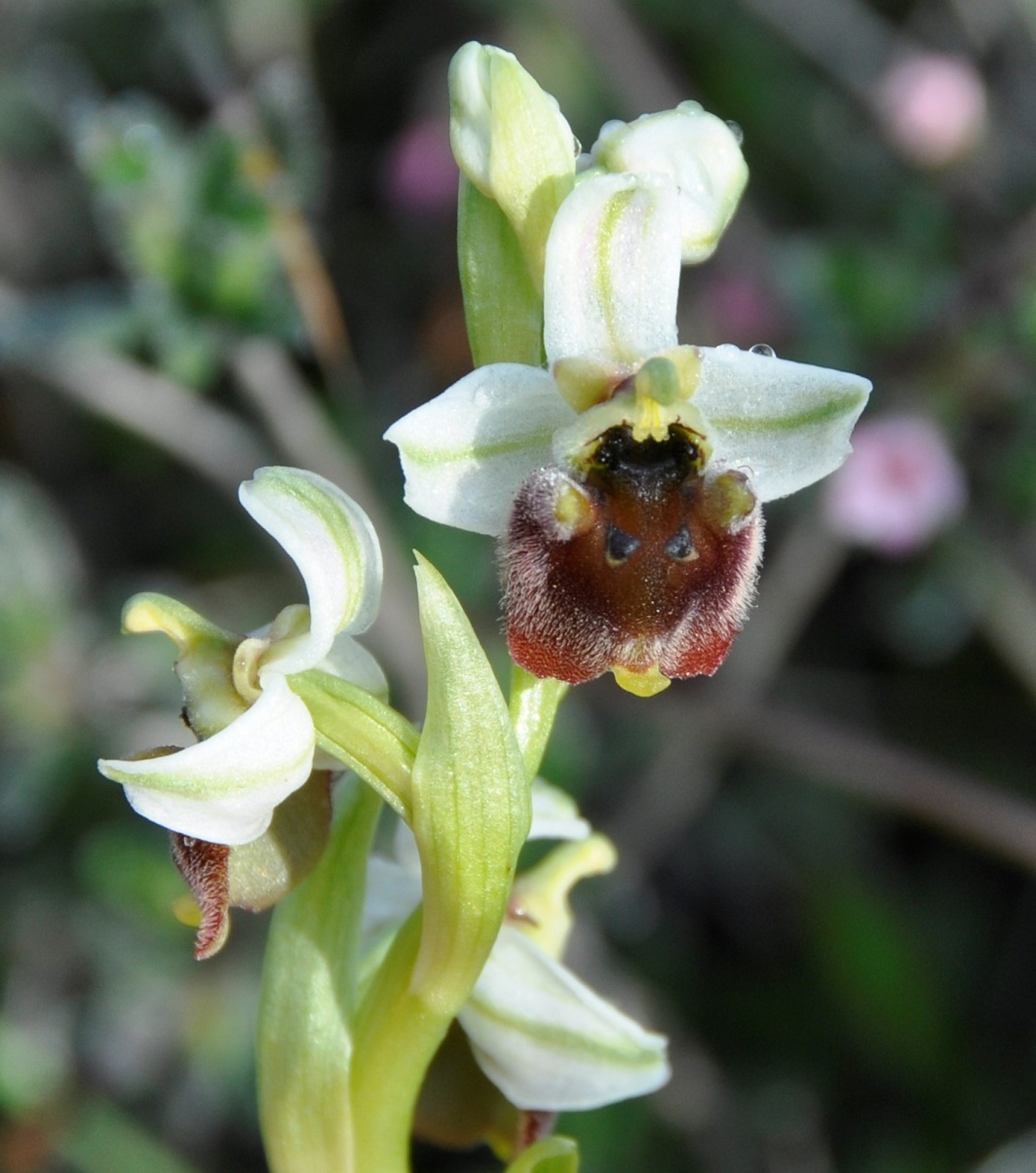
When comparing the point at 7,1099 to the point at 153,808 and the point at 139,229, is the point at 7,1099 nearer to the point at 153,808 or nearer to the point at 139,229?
the point at 139,229

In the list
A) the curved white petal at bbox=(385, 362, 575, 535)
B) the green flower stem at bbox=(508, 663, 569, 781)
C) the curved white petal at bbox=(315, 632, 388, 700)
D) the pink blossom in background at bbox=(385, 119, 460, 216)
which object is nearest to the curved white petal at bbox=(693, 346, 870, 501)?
the curved white petal at bbox=(385, 362, 575, 535)

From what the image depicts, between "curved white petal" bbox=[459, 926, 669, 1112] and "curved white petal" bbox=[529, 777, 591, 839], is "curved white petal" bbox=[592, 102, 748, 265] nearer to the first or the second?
"curved white petal" bbox=[529, 777, 591, 839]

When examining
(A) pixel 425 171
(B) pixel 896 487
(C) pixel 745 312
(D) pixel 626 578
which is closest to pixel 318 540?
(D) pixel 626 578

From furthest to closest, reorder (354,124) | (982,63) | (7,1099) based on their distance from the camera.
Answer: (354,124)
(982,63)
(7,1099)

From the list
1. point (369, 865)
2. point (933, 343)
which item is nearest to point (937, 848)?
point (933, 343)

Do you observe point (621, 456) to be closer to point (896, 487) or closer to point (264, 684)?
point (264, 684)

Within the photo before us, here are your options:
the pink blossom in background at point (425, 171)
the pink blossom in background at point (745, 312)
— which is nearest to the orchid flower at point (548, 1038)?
the pink blossom in background at point (745, 312)
